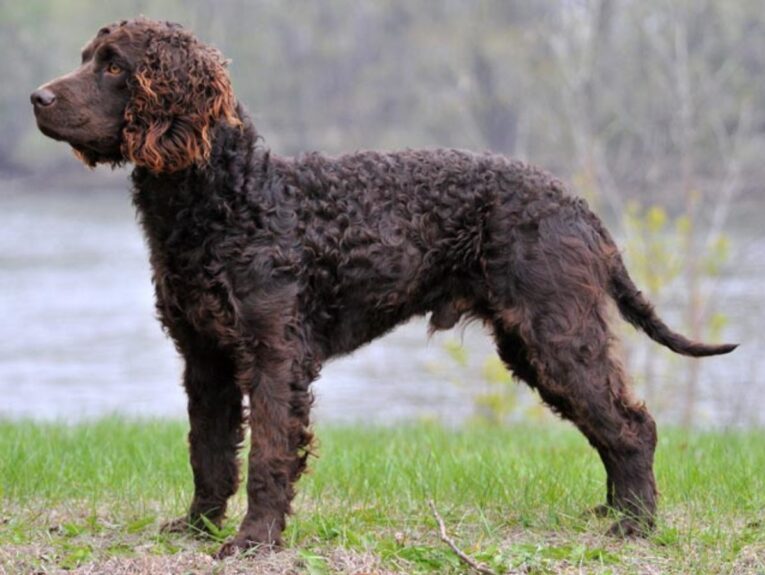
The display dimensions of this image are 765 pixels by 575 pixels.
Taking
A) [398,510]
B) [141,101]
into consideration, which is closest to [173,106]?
[141,101]

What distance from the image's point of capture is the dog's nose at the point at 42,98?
14.2ft

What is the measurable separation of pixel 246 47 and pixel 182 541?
33835 millimetres

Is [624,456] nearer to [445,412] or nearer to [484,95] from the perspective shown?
[445,412]

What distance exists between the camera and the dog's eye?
4.46 m

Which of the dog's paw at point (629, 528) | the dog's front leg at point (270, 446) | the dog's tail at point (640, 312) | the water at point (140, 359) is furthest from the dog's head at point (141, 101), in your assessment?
the water at point (140, 359)

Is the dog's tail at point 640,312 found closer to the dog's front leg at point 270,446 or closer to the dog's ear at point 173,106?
the dog's front leg at point 270,446

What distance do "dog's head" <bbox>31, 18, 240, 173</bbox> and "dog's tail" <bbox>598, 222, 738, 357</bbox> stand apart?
1805 millimetres

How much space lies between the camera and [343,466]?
5.99m

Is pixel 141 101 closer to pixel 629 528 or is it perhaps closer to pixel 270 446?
pixel 270 446

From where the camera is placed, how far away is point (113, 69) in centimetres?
447

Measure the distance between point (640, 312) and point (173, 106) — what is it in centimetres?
222

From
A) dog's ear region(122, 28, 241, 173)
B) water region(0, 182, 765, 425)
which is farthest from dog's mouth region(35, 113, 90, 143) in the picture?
water region(0, 182, 765, 425)

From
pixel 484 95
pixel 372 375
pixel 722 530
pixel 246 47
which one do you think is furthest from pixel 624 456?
pixel 246 47

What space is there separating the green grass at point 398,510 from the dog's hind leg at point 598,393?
20cm
